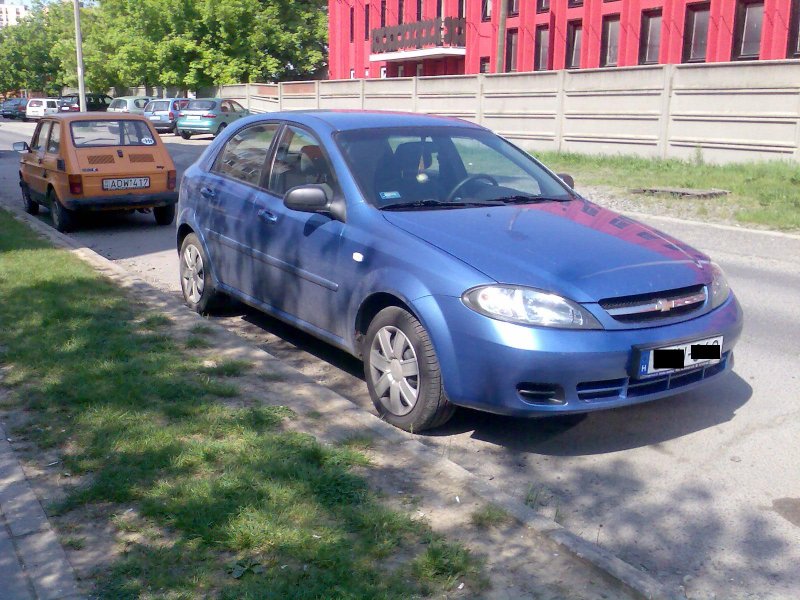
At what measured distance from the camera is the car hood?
4547 mm

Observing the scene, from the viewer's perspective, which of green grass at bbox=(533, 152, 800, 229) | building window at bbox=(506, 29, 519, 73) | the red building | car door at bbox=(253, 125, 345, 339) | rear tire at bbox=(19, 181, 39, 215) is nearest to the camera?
car door at bbox=(253, 125, 345, 339)

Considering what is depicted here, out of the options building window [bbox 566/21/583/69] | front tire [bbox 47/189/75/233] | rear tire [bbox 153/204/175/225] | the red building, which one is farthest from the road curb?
building window [bbox 566/21/583/69]

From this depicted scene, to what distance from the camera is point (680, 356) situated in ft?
15.2

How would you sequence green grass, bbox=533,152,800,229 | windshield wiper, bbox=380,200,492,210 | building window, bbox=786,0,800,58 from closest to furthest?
1. windshield wiper, bbox=380,200,492,210
2. green grass, bbox=533,152,800,229
3. building window, bbox=786,0,800,58

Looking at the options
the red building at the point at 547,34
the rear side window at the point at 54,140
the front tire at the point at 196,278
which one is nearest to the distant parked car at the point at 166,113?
the red building at the point at 547,34

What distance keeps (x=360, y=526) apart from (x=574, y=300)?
154 centimetres

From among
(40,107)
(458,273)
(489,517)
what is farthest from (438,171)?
(40,107)

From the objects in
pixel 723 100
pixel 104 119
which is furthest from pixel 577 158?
pixel 104 119

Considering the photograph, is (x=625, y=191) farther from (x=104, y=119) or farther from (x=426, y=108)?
(x=426, y=108)

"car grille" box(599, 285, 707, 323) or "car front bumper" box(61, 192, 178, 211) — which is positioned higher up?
"car grille" box(599, 285, 707, 323)

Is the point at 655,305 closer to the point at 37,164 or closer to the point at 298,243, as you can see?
the point at 298,243

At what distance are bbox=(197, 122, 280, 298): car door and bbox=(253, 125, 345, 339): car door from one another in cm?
15

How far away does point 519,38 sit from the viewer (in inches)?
1496

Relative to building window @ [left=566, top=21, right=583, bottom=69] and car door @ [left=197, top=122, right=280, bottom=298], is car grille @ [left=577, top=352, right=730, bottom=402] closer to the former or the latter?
car door @ [left=197, top=122, right=280, bottom=298]
